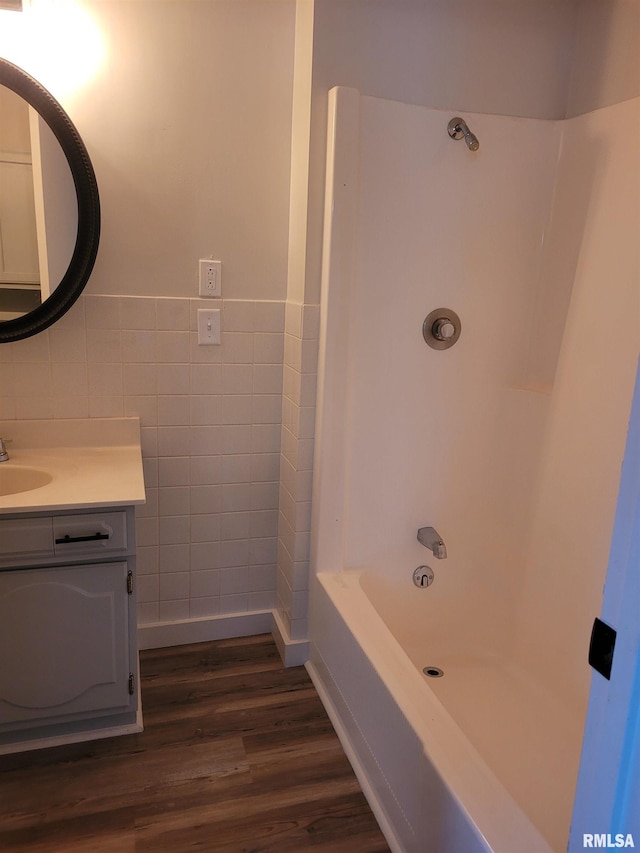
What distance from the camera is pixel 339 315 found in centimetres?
193

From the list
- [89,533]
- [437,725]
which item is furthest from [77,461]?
[437,725]

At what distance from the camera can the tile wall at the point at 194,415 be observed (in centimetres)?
197

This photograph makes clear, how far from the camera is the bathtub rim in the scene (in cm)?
111

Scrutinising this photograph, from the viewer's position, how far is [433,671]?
200 cm

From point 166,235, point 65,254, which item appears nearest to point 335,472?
point 166,235

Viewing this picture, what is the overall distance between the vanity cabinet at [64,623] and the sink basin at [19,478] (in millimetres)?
264

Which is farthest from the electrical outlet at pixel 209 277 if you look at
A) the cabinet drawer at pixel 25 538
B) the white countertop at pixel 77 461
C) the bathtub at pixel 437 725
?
the bathtub at pixel 437 725

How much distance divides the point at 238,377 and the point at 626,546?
5.39 ft

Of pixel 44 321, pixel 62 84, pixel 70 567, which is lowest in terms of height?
pixel 70 567

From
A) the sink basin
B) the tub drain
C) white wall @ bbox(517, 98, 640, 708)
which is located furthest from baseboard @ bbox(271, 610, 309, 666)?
the sink basin

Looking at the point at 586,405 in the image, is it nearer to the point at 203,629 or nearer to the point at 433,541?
the point at 433,541

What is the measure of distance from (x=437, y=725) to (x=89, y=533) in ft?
3.20

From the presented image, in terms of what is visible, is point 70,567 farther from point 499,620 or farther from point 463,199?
point 463,199

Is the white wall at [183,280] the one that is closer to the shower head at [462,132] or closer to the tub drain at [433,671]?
the shower head at [462,132]
